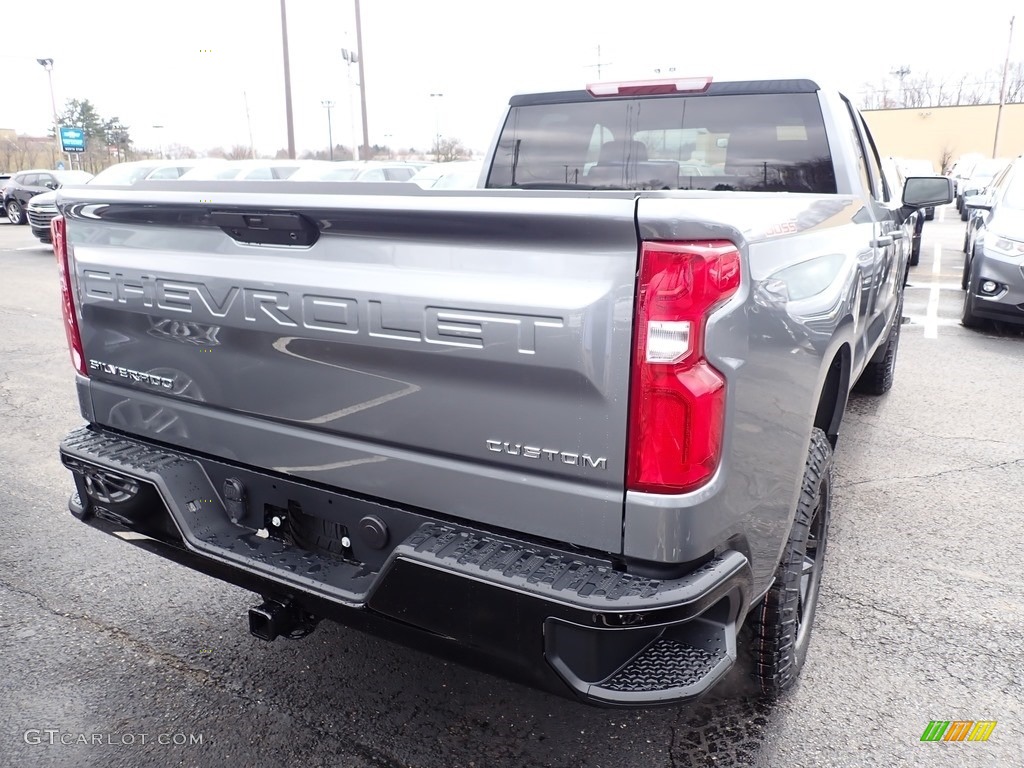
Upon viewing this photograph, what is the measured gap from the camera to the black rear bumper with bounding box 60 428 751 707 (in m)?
1.79

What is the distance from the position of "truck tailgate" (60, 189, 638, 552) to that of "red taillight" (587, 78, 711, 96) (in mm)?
2293

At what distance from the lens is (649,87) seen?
3.93 m

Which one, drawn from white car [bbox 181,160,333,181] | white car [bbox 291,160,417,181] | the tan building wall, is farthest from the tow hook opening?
the tan building wall

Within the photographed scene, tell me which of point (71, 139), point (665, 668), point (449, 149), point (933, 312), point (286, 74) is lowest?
point (933, 312)

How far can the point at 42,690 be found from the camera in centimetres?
276

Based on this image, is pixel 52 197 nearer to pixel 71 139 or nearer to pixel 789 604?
pixel 789 604

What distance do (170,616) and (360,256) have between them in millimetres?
1964

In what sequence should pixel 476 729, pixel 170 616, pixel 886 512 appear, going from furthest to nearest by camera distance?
pixel 886 512
pixel 170 616
pixel 476 729

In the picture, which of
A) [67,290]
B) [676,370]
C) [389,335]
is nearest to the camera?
[676,370]

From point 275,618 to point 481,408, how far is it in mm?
944

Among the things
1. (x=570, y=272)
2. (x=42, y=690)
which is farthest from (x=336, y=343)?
(x=42, y=690)

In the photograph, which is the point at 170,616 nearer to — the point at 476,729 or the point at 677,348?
the point at 476,729

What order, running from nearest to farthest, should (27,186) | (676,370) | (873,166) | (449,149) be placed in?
(676,370), (873,166), (27,186), (449,149)

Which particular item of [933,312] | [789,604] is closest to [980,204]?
[933,312]
